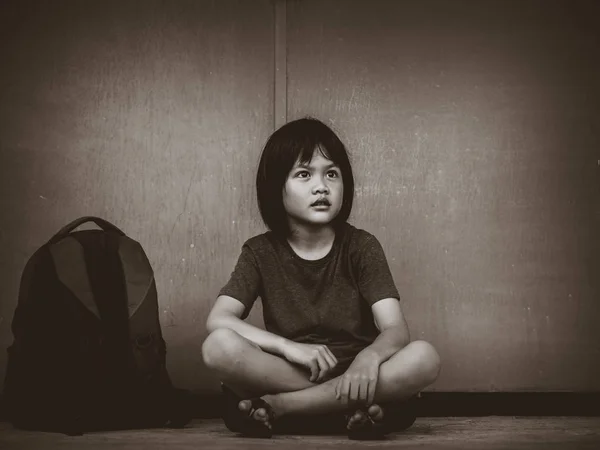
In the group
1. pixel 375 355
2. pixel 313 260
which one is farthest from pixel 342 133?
pixel 375 355

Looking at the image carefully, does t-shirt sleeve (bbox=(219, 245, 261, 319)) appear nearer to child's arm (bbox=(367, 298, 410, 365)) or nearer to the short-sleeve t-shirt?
the short-sleeve t-shirt

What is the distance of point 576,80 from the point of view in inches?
113

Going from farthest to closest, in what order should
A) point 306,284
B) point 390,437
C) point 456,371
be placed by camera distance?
point 456,371 → point 306,284 → point 390,437

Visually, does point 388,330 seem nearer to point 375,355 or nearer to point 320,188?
point 375,355

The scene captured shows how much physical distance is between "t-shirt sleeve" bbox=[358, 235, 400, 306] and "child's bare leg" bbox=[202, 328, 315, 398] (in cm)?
30

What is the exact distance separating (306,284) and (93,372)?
0.64 m

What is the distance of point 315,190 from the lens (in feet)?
7.54

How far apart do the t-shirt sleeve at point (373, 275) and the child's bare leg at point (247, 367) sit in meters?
0.30

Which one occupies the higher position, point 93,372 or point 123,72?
point 123,72

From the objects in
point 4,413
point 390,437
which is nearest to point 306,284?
point 390,437

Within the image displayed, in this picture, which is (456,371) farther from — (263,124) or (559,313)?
(263,124)

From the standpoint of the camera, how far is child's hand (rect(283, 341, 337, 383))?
2.07 m

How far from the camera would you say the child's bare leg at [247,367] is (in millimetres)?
2088

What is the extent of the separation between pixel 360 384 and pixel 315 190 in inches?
22.7
